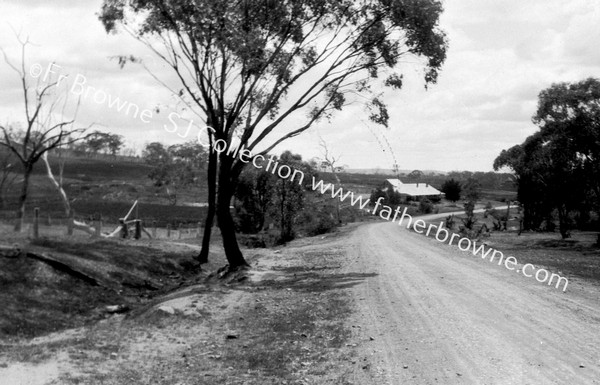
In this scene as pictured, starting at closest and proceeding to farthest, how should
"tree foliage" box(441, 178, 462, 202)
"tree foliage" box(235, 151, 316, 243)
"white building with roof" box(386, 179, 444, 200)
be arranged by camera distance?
"tree foliage" box(235, 151, 316, 243), "tree foliage" box(441, 178, 462, 202), "white building with roof" box(386, 179, 444, 200)

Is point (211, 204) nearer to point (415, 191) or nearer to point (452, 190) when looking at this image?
point (452, 190)

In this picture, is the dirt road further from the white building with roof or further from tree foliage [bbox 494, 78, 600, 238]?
the white building with roof

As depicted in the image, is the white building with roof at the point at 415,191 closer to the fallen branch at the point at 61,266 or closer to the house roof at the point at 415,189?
the house roof at the point at 415,189

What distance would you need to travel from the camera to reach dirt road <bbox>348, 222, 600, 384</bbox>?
24.2 feet

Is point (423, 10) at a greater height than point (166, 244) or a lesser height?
greater

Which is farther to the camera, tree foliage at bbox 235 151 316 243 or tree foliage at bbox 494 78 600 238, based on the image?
tree foliage at bbox 235 151 316 243

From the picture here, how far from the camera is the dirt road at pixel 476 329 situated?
7383 mm

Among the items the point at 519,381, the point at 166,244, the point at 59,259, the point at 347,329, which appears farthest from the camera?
the point at 166,244

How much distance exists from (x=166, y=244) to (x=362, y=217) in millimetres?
51079

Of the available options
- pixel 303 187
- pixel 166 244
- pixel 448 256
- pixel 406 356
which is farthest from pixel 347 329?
pixel 303 187

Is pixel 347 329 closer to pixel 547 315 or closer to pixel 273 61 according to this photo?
pixel 547 315

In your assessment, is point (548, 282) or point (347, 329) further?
point (548, 282)

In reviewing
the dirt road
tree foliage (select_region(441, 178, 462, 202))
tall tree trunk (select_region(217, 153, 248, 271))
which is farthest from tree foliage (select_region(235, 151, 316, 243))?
tree foliage (select_region(441, 178, 462, 202))

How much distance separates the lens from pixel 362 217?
72.8 m
